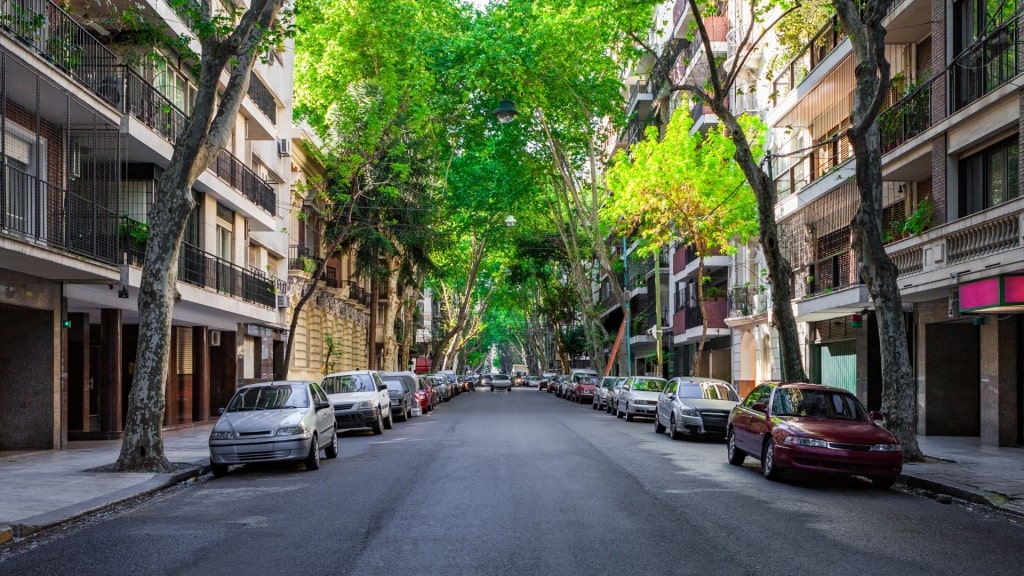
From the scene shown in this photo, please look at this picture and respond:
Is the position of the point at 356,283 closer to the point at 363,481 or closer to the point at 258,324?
the point at 258,324

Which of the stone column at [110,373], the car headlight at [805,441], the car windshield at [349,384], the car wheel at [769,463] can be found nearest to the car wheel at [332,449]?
the stone column at [110,373]

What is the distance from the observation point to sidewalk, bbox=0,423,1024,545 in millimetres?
11564

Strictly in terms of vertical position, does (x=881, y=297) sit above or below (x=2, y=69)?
below

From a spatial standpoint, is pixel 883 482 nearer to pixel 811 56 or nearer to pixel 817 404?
pixel 817 404

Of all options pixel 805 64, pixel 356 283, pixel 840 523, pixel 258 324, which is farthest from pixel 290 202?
pixel 840 523

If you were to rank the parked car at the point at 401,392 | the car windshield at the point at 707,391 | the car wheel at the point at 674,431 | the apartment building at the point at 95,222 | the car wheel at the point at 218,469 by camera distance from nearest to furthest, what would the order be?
the car wheel at the point at 218,469 < the apartment building at the point at 95,222 < the car wheel at the point at 674,431 < the car windshield at the point at 707,391 < the parked car at the point at 401,392

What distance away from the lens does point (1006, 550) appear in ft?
31.1

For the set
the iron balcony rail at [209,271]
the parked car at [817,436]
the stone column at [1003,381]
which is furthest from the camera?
the iron balcony rail at [209,271]

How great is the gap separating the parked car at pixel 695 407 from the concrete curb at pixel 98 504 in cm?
1158

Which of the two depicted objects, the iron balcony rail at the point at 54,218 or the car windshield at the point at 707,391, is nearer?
the iron balcony rail at the point at 54,218

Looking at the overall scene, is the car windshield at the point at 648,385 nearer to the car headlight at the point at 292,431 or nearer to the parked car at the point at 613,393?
the parked car at the point at 613,393

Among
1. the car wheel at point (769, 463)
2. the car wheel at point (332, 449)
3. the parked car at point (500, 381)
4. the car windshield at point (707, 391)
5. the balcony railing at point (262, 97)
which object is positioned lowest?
the parked car at point (500, 381)

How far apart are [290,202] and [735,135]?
79.7ft

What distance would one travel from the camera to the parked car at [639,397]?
108 ft
